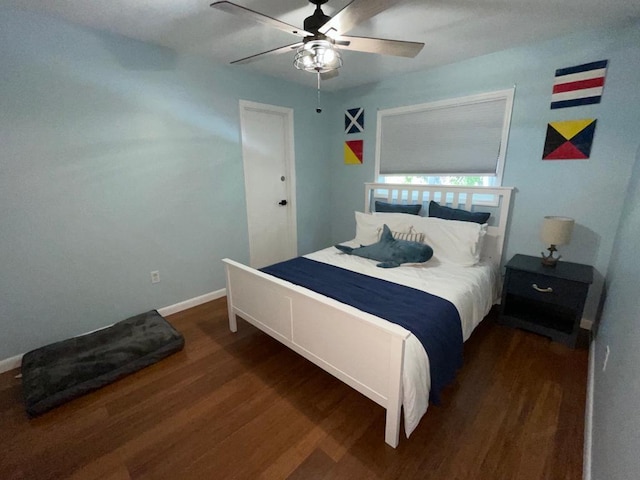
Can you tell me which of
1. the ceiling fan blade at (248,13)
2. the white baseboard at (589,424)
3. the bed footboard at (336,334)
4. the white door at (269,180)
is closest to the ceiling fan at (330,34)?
the ceiling fan blade at (248,13)

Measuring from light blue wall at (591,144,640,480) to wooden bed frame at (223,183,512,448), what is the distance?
73 centimetres

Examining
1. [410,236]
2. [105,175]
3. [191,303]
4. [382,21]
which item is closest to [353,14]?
[382,21]

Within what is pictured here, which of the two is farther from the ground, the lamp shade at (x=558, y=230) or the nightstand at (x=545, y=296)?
the lamp shade at (x=558, y=230)

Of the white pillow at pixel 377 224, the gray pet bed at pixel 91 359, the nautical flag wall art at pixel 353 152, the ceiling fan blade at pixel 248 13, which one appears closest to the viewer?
the ceiling fan blade at pixel 248 13

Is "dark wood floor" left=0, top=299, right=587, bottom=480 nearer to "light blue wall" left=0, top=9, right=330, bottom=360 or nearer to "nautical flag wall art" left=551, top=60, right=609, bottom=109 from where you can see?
"light blue wall" left=0, top=9, right=330, bottom=360

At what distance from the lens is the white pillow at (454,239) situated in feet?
7.70

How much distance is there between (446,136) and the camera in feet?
9.54

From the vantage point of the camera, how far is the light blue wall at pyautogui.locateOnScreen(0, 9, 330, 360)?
6.31 ft

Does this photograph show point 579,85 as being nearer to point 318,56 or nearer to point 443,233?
point 443,233

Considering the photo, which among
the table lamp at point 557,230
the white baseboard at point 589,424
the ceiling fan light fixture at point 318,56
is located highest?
the ceiling fan light fixture at point 318,56

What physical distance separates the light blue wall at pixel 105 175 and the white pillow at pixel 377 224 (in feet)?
4.61

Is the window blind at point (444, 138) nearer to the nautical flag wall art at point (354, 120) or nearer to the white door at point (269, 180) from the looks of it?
the nautical flag wall art at point (354, 120)

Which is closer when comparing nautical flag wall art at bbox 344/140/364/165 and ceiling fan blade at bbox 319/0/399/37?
ceiling fan blade at bbox 319/0/399/37

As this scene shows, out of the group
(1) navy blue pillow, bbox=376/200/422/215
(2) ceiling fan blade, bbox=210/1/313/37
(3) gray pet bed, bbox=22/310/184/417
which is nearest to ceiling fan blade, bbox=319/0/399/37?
(2) ceiling fan blade, bbox=210/1/313/37
